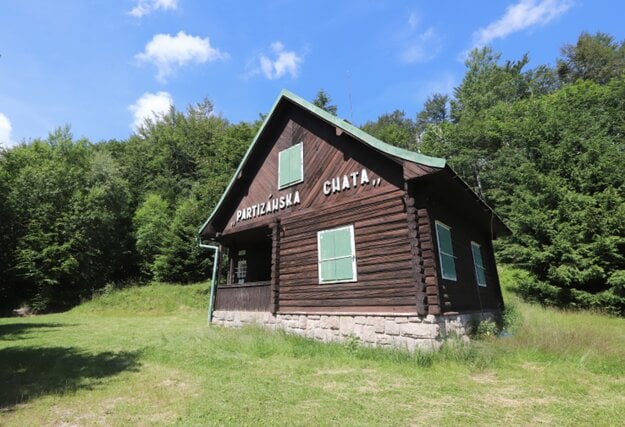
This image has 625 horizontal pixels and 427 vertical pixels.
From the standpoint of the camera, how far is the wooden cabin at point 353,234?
876 centimetres

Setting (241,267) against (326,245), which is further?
(241,267)

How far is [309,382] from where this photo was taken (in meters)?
6.37

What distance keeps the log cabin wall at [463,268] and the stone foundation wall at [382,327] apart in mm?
446

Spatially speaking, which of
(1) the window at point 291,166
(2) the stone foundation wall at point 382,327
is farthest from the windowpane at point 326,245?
(1) the window at point 291,166

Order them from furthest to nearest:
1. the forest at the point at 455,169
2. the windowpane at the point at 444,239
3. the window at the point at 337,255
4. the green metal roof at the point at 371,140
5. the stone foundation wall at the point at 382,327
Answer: the forest at the point at 455,169 → the window at the point at 337,255 → the windowpane at the point at 444,239 → the green metal roof at the point at 371,140 → the stone foundation wall at the point at 382,327

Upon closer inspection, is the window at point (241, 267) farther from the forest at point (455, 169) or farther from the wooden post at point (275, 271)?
the forest at point (455, 169)

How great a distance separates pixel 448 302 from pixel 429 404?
423 cm

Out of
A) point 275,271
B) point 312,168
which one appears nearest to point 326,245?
point 275,271

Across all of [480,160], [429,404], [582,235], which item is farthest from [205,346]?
[480,160]

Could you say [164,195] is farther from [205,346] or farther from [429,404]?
[429,404]

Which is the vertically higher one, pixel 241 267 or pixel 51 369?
pixel 241 267

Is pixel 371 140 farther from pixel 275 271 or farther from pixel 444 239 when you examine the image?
pixel 275 271

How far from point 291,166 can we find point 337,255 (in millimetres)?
3946

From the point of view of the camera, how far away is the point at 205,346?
9562mm
